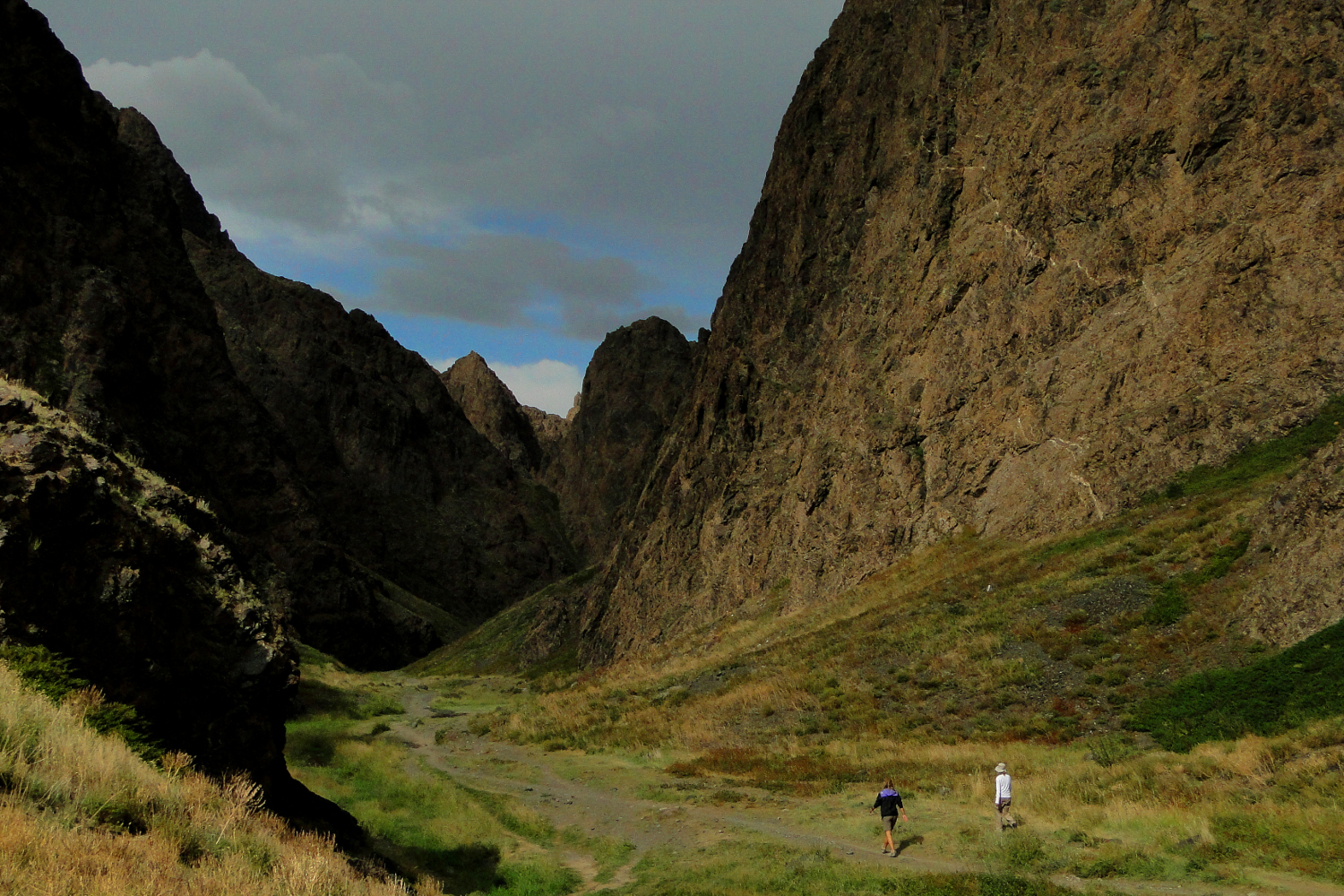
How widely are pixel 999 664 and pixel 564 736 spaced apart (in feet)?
67.1

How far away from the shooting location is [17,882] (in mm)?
5305

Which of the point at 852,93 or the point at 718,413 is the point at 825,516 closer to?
the point at 718,413

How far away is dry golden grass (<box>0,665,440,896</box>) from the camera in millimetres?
5801

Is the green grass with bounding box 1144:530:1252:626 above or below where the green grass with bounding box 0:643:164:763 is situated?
above

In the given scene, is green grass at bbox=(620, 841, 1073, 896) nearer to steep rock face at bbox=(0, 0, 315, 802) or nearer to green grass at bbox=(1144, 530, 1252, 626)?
steep rock face at bbox=(0, 0, 315, 802)

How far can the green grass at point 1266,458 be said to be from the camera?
31.3m

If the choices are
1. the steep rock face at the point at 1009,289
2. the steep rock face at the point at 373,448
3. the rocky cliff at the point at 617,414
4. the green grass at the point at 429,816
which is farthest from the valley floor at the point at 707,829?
the rocky cliff at the point at 617,414

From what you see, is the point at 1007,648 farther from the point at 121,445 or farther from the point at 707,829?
the point at 121,445

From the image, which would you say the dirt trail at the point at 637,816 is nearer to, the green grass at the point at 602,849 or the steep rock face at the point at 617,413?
the green grass at the point at 602,849

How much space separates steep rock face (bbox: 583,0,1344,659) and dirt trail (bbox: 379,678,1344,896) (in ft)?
73.9

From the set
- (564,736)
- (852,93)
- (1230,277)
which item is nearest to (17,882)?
(564,736)

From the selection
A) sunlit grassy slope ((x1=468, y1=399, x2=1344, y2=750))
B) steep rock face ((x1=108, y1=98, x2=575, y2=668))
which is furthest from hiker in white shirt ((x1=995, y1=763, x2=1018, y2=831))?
steep rock face ((x1=108, y1=98, x2=575, y2=668))

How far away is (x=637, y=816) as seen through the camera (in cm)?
2397

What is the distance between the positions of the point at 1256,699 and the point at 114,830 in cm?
2211
